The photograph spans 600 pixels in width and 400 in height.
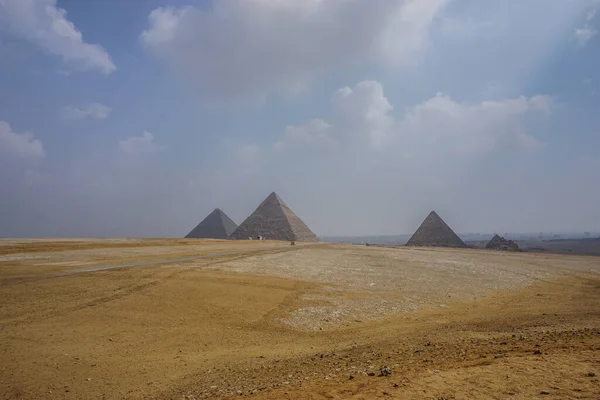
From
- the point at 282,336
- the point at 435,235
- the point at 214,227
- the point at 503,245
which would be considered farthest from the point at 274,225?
the point at 282,336

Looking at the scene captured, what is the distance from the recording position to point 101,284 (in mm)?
15219

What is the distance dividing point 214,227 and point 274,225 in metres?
22.2

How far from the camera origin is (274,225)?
79.8m

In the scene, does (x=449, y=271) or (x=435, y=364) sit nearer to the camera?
(x=435, y=364)

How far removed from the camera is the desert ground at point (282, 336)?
20.8ft

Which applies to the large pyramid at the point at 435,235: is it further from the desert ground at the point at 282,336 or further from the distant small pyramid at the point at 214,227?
the desert ground at the point at 282,336

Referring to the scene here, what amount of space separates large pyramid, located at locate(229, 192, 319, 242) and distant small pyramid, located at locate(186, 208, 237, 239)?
10373 millimetres

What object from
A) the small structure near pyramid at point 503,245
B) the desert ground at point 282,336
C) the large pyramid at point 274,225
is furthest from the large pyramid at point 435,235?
the desert ground at point 282,336

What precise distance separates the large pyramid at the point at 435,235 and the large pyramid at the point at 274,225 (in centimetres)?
2487

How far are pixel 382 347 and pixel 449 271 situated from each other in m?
17.8

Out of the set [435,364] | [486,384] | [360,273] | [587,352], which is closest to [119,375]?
[435,364]

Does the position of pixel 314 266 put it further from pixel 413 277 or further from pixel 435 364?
pixel 435 364

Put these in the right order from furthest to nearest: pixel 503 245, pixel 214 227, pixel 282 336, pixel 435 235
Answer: pixel 214 227 < pixel 435 235 < pixel 503 245 < pixel 282 336

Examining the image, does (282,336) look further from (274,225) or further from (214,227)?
(214,227)
